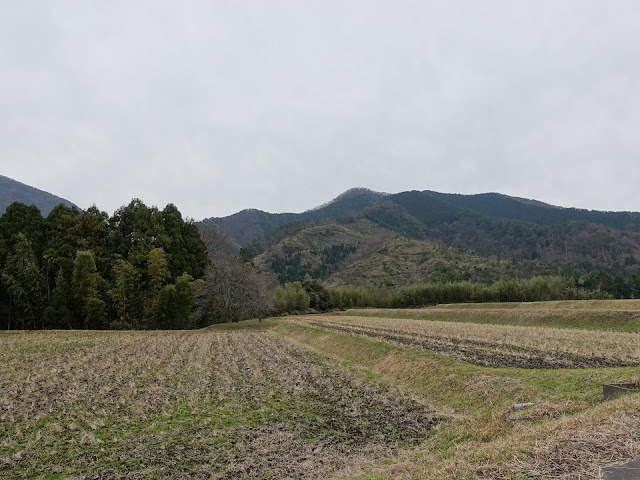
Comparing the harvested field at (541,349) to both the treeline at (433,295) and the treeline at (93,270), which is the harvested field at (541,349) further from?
the treeline at (433,295)

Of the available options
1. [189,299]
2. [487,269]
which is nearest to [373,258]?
[487,269]

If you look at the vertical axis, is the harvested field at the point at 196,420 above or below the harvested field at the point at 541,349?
below

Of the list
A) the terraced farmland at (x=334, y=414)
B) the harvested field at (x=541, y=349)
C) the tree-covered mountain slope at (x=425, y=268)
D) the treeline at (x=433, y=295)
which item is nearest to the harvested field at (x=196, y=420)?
→ the terraced farmland at (x=334, y=414)

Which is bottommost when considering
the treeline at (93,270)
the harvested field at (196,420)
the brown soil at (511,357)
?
the harvested field at (196,420)

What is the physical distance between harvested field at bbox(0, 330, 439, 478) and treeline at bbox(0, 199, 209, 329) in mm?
33135

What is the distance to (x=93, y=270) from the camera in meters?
53.7

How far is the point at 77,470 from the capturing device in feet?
29.4

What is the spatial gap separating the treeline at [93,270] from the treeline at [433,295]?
33475 mm

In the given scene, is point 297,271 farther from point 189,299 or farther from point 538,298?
point 189,299

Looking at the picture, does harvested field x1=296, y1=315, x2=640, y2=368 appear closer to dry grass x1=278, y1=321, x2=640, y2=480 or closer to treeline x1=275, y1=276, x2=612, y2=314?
dry grass x1=278, y1=321, x2=640, y2=480

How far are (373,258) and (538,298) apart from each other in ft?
348

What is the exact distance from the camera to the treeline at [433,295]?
8731cm

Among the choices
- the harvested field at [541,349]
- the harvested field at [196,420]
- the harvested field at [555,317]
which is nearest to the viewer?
the harvested field at [196,420]

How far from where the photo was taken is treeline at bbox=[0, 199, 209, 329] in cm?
5241
